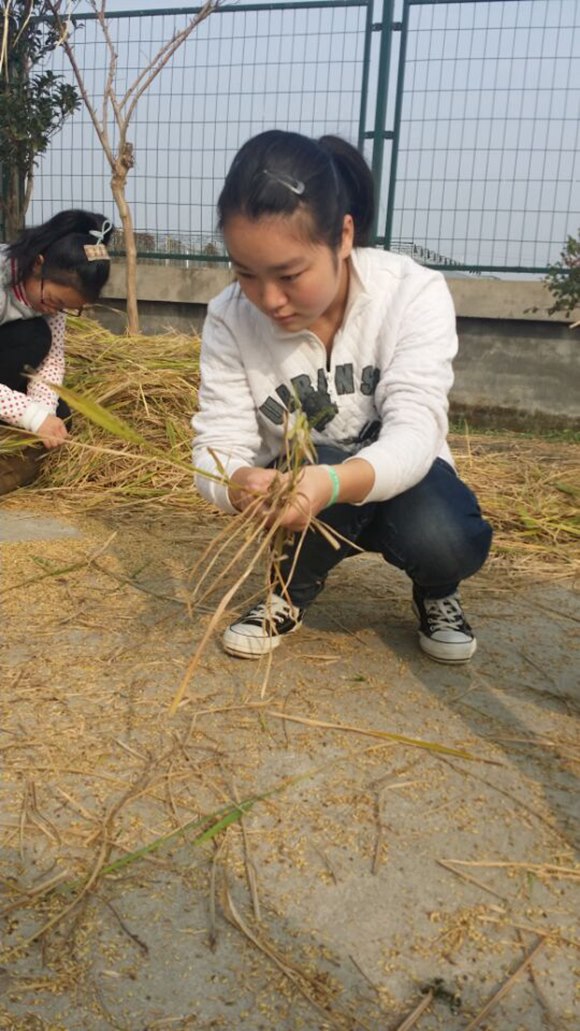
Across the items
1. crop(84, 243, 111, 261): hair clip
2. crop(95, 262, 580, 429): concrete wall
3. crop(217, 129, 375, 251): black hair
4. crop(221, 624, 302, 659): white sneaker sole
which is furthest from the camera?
crop(95, 262, 580, 429): concrete wall

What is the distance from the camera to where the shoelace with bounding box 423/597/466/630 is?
6.37ft

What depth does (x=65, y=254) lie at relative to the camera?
9.36 feet

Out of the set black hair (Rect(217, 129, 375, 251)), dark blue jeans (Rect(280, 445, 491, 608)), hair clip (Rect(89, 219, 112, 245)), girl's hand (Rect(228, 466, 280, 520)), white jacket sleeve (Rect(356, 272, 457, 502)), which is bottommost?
dark blue jeans (Rect(280, 445, 491, 608))

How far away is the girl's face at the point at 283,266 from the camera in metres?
1.56

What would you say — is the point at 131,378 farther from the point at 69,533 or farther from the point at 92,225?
the point at 69,533

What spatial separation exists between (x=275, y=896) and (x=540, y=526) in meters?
2.15

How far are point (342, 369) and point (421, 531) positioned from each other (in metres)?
0.39

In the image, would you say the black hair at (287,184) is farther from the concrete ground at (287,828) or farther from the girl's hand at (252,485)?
the concrete ground at (287,828)

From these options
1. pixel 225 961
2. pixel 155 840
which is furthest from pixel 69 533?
pixel 225 961

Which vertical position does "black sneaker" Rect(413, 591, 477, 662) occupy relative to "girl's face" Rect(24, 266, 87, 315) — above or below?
below

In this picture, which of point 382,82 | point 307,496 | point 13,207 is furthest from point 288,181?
point 13,207

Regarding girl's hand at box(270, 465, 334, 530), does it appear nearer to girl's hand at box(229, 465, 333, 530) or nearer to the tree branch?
girl's hand at box(229, 465, 333, 530)

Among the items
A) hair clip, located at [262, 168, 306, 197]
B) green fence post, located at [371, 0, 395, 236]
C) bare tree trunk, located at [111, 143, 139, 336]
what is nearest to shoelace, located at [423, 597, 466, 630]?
hair clip, located at [262, 168, 306, 197]

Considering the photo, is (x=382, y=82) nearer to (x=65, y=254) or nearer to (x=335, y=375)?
(x=65, y=254)
